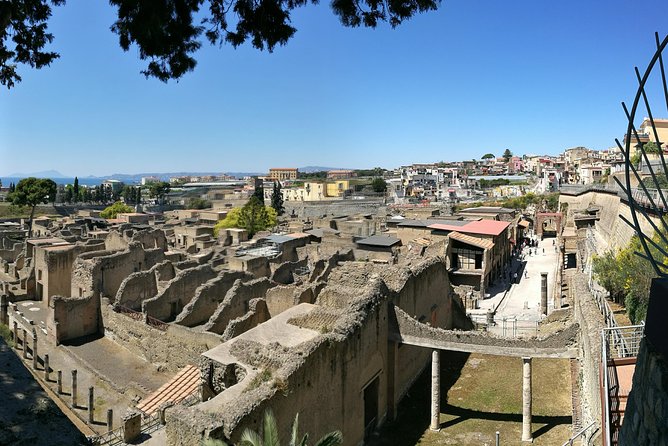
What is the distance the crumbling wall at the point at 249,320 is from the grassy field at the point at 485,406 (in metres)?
6.54

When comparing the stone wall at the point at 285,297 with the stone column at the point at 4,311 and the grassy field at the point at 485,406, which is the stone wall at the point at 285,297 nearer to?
the grassy field at the point at 485,406

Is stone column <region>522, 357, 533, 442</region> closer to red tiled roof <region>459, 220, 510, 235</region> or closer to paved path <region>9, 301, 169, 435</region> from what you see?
paved path <region>9, 301, 169, 435</region>

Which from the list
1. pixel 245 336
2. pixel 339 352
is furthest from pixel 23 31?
pixel 339 352

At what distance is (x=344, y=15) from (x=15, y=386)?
7690mm

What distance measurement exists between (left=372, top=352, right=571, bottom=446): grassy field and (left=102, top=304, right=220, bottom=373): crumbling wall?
761 cm

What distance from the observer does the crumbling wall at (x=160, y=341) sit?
1847 centimetres

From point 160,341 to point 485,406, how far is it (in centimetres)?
1288

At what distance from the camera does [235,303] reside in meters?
22.1

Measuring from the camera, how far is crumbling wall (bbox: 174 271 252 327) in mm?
22594

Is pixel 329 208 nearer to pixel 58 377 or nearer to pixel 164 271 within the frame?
pixel 164 271

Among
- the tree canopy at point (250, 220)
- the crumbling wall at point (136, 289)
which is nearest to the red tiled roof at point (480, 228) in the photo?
the crumbling wall at point (136, 289)

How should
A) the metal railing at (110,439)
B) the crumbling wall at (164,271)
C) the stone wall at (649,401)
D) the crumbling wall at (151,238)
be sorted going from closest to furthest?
the stone wall at (649,401)
the metal railing at (110,439)
the crumbling wall at (164,271)
the crumbling wall at (151,238)

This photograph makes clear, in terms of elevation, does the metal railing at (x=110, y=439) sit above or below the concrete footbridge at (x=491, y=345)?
below

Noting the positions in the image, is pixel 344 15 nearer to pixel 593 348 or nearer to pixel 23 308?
pixel 593 348
